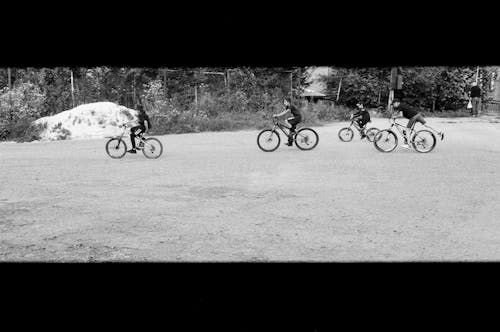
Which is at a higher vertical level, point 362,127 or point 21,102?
point 21,102

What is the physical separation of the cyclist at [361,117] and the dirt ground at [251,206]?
2.54 metres

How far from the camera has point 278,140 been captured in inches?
563

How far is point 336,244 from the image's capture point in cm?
602

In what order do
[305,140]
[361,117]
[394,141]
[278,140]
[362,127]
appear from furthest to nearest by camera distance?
[362,127] → [361,117] → [305,140] → [278,140] → [394,141]

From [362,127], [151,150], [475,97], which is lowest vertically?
[151,150]

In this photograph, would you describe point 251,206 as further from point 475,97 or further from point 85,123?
point 475,97

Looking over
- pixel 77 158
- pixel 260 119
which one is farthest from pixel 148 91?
pixel 77 158

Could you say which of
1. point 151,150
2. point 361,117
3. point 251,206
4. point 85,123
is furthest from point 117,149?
point 361,117

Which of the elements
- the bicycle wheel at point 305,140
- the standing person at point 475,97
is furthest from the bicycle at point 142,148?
the standing person at point 475,97

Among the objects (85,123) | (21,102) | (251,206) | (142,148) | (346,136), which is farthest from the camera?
(21,102)

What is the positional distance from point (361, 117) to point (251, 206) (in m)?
9.47
